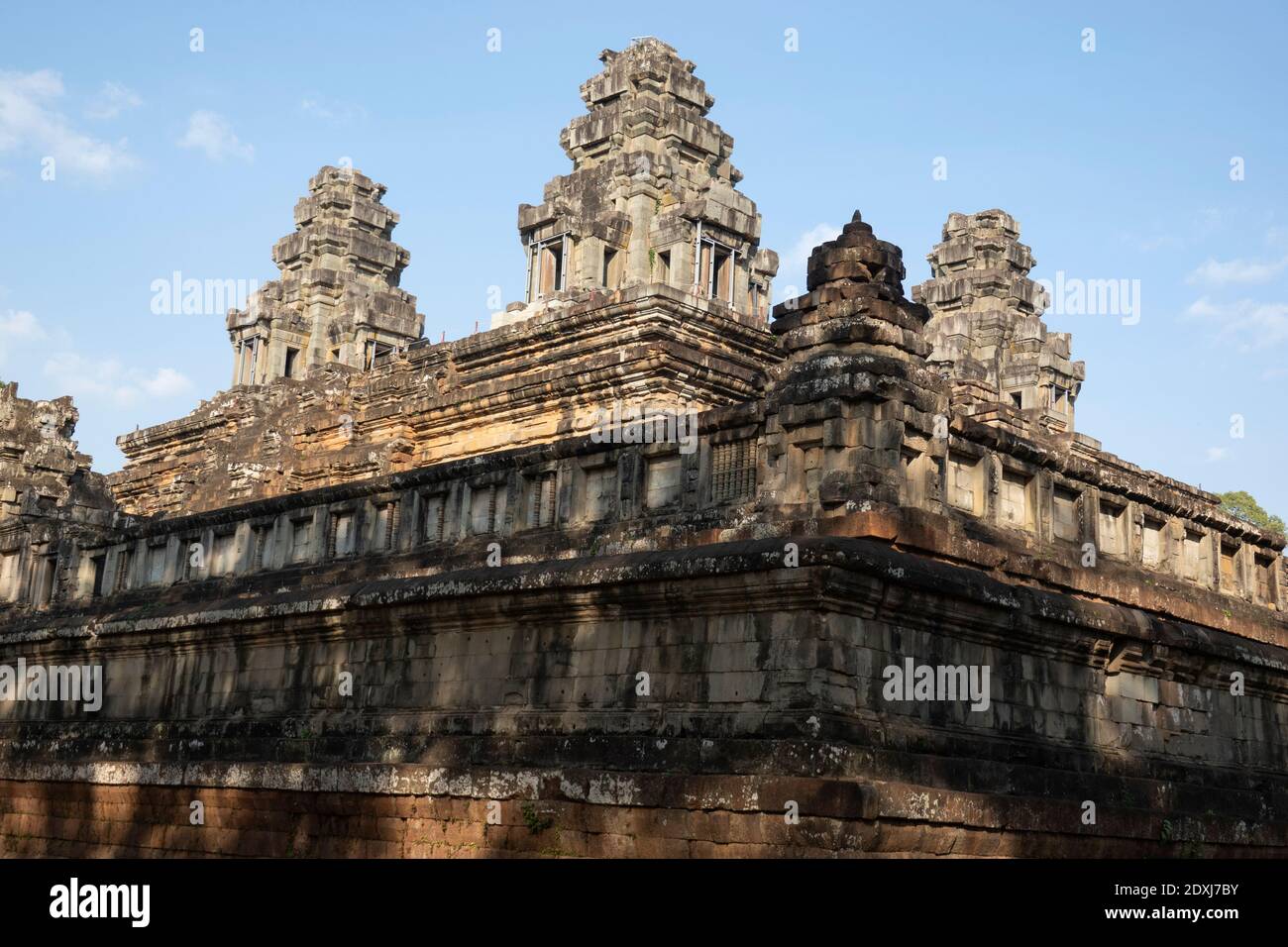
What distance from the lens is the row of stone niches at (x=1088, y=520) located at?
12547 mm

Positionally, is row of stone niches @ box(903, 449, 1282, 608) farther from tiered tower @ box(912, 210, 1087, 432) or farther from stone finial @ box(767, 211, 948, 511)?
tiered tower @ box(912, 210, 1087, 432)

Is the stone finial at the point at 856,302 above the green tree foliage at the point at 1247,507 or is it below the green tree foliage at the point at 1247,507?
below

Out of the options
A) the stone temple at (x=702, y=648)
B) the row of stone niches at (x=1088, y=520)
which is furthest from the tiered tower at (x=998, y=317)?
the row of stone niches at (x=1088, y=520)

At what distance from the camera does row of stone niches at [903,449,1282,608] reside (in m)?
12.5

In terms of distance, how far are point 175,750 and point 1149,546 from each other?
1016cm

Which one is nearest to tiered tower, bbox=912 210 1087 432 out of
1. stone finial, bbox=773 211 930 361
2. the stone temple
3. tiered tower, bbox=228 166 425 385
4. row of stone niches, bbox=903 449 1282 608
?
tiered tower, bbox=228 166 425 385

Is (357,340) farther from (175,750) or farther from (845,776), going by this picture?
(845,776)

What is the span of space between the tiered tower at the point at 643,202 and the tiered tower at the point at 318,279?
13116 mm

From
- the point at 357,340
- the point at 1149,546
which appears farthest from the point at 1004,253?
the point at 1149,546

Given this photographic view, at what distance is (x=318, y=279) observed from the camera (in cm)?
4378

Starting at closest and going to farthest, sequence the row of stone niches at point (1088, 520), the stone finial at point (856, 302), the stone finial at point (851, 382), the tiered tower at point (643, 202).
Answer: the stone finial at point (851, 382) < the stone finial at point (856, 302) < the row of stone niches at point (1088, 520) < the tiered tower at point (643, 202)

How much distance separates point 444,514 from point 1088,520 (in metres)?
6.22

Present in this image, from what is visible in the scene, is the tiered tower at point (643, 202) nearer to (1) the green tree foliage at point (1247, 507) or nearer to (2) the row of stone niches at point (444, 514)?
(2) the row of stone niches at point (444, 514)
